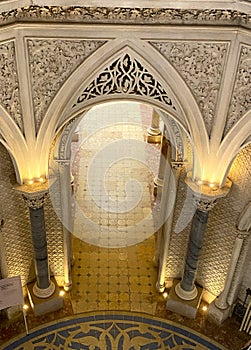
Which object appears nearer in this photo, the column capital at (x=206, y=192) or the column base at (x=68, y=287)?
the column capital at (x=206, y=192)

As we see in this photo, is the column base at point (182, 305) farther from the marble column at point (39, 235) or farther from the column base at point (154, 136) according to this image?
the column base at point (154, 136)

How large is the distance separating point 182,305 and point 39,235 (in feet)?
7.53

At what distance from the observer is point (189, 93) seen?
186 inches

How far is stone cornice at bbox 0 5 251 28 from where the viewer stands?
13.6 ft

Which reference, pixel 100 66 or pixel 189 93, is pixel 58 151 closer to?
pixel 100 66

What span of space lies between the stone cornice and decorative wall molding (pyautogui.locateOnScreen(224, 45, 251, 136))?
330mm

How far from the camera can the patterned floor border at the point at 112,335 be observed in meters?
6.10

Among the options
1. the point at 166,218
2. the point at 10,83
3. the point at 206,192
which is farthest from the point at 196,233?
the point at 10,83

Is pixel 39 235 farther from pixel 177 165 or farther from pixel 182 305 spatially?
pixel 182 305

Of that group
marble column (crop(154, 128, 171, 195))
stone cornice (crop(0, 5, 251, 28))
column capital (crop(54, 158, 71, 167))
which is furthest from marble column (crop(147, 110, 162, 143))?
stone cornice (crop(0, 5, 251, 28))

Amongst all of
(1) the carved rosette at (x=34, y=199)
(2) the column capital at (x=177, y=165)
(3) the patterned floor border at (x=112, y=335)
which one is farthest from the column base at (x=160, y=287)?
(1) the carved rosette at (x=34, y=199)

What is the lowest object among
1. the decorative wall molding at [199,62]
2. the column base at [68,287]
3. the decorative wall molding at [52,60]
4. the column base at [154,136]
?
the column base at [68,287]

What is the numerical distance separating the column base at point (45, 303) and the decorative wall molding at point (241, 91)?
3.38 meters

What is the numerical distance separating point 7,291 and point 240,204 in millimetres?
3143
